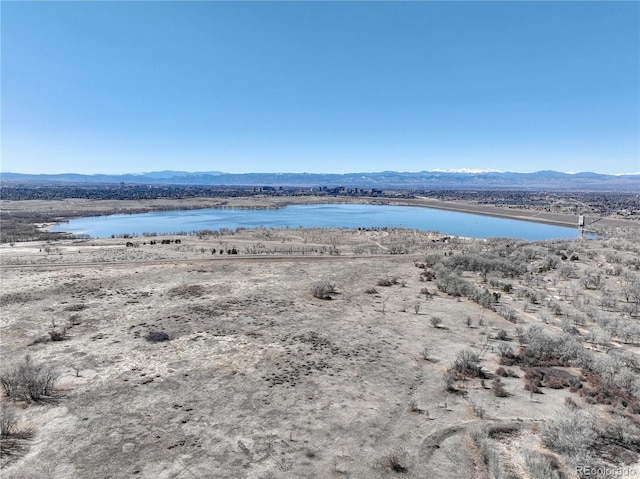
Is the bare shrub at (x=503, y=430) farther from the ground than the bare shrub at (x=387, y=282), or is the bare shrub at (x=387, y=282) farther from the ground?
the bare shrub at (x=387, y=282)

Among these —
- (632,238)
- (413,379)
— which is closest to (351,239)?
(632,238)

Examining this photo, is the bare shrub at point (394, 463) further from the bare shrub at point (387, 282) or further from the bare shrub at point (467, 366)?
the bare shrub at point (387, 282)

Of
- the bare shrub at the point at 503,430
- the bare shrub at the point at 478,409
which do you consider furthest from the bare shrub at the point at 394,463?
the bare shrub at the point at 478,409

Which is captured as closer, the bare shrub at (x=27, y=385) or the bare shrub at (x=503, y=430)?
the bare shrub at (x=503, y=430)

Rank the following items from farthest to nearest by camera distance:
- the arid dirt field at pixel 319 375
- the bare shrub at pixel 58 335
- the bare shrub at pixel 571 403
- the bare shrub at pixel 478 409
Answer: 1. the bare shrub at pixel 58 335
2. the bare shrub at pixel 571 403
3. the bare shrub at pixel 478 409
4. the arid dirt field at pixel 319 375

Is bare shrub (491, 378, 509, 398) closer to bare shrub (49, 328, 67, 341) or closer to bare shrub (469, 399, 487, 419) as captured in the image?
bare shrub (469, 399, 487, 419)

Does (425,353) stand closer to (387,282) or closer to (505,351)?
(505,351)
